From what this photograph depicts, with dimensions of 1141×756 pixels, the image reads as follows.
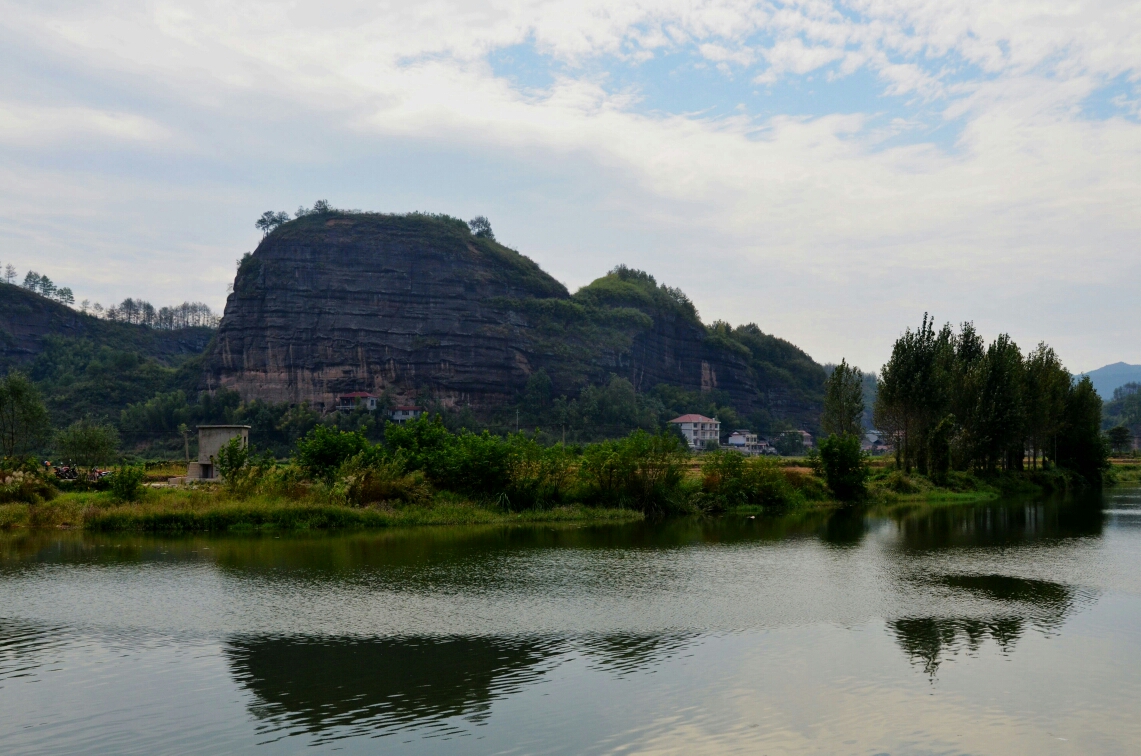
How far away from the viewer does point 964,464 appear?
179 feet

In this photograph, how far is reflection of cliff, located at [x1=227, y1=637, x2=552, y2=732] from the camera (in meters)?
11.1

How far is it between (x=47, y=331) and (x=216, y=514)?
13158 cm

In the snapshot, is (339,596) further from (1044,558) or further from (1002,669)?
(1044,558)

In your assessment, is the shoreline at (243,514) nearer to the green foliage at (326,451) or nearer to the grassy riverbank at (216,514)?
the grassy riverbank at (216,514)

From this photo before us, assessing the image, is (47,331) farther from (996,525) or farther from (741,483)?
(996,525)

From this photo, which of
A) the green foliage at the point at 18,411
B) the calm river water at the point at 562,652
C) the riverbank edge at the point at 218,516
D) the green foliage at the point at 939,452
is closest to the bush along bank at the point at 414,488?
the riverbank edge at the point at 218,516

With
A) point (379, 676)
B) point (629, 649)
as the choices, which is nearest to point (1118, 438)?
point (629, 649)

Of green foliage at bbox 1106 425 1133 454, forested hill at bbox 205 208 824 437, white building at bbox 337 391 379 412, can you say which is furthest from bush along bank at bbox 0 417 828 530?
forested hill at bbox 205 208 824 437

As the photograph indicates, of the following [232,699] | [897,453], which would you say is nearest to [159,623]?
[232,699]

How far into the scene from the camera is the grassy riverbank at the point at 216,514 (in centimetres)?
2870

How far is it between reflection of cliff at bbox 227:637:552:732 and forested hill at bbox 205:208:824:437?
11591 centimetres

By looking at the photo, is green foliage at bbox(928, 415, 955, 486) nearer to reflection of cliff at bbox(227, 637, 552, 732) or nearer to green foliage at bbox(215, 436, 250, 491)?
green foliage at bbox(215, 436, 250, 491)

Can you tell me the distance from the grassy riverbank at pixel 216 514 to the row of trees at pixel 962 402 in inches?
1141

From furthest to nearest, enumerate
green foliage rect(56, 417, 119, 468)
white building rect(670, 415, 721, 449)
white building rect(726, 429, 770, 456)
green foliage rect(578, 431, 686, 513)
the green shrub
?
1. white building rect(726, 429, 770, 456)
2. white building rect(670, 415, 721, 449)
3. green foliage rect(56, 417, 119, 468)
4. green foliage rect(578, 431, 686, 513)
5. the green shrub
